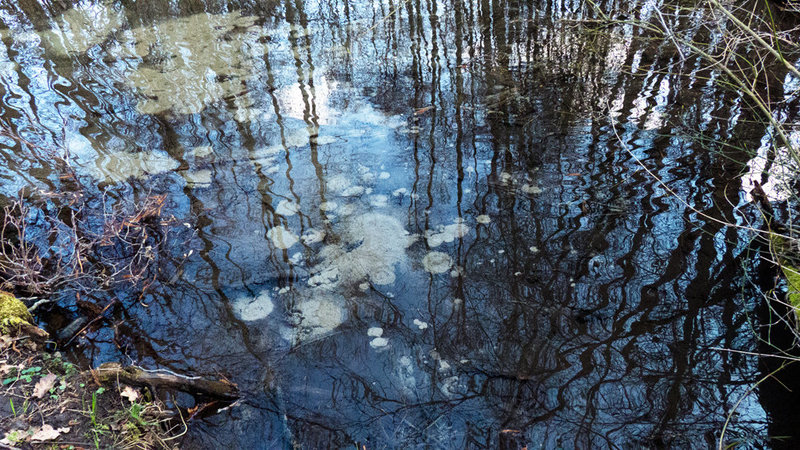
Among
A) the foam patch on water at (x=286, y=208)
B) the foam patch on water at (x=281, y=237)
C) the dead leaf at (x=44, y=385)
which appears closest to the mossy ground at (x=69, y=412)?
the dead leaf at (x=44, y=385)

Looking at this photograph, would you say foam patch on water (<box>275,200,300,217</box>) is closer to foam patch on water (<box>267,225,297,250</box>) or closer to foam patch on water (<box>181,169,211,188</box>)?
foam patch on water (<box>267,225,297,250</box>)

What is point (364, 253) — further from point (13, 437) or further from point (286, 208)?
point (13, 437)

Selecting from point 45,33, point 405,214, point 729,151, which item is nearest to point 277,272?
point 405,214

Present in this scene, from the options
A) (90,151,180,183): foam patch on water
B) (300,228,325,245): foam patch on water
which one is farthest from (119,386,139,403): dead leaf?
(90,151,180,183): foam patch on water

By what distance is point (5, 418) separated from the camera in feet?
7.62

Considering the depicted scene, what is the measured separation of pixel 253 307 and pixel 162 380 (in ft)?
2.13

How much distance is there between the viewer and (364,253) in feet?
11.1

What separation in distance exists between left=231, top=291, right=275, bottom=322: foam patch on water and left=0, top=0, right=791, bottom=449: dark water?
12 mm

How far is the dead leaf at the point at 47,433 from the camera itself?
2.26 metres

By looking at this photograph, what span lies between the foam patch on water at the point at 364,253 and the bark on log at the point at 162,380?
82 cm

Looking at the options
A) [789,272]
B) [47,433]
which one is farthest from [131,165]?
[789,272]

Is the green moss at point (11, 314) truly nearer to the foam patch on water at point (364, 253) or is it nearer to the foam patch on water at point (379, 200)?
the foam patch on water at point (364, 253)

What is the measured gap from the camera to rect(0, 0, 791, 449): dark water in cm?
252

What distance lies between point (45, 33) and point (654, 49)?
23.8 ft
